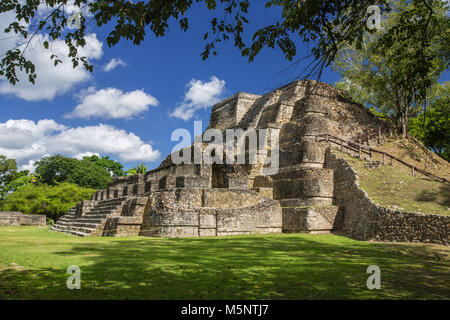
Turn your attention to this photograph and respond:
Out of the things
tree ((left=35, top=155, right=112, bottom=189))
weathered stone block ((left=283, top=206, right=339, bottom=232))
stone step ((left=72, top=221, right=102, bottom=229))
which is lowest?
stone step ((left=72, top=221, right=102, bottom=229))

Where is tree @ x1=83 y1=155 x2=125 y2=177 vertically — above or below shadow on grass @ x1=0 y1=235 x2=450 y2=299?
above

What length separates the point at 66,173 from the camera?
3966 centimetres

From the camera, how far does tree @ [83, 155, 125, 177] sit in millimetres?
49722

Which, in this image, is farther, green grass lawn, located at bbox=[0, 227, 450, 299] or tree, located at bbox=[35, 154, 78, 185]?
tree, located at bbox=[35, 154, 78, 185]

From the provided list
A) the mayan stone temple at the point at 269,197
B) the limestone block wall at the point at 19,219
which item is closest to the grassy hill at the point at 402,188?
the mayan stone temple at the point at 269,197

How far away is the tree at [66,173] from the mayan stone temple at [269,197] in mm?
21596

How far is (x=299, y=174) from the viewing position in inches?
558

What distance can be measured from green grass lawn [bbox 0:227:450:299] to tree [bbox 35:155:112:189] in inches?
1373

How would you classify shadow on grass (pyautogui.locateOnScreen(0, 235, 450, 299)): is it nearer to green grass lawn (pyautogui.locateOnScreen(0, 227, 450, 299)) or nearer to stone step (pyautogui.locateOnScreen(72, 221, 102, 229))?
green grass lawn (pyautogui.locateOnScreen(0, 227, 450, 299))

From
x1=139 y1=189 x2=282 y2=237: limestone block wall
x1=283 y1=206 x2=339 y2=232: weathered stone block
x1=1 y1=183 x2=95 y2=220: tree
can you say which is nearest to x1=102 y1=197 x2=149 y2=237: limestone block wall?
x1=139 y1=189 x2=282 y2=237: limestone block wall

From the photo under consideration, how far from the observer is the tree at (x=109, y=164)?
49722mm

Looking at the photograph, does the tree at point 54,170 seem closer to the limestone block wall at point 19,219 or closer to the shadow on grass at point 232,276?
the limestone block wall at point 19,219
